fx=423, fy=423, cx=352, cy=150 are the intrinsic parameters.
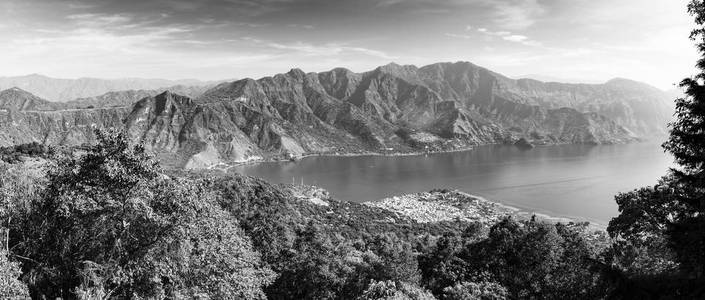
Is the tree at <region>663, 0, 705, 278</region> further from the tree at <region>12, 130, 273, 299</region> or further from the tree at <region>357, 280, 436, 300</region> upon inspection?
the tree at <region>12, 130, 273, 299</region>

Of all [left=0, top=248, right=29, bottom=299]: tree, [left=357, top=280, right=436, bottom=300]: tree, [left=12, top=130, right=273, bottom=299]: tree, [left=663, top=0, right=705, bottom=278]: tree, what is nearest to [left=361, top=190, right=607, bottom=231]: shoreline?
[left=357, top=280, right=436, bottom=300]: tree

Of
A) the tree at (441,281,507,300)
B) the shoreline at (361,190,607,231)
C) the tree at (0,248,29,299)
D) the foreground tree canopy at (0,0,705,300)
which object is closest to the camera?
the tree at (0,248,29,299)

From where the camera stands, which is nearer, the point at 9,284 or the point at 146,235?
the point at 9,284

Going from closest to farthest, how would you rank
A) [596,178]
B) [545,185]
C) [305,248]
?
[305,248] → [545,185] → [596,178]

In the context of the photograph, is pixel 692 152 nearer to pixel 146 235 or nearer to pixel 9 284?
pixel 146 235

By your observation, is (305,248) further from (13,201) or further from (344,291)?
(13,201)

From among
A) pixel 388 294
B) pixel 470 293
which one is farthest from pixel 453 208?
pixel 388 294

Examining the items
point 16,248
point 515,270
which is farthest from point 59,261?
point 515,270

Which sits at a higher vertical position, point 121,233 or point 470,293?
point 121,233

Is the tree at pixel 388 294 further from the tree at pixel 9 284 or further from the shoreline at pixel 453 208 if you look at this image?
the shoreline at pixel 453 208

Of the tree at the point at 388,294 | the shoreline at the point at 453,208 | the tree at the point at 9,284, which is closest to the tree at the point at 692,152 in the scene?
the tree at the point at 388,294

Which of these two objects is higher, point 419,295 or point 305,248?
point 419,295
